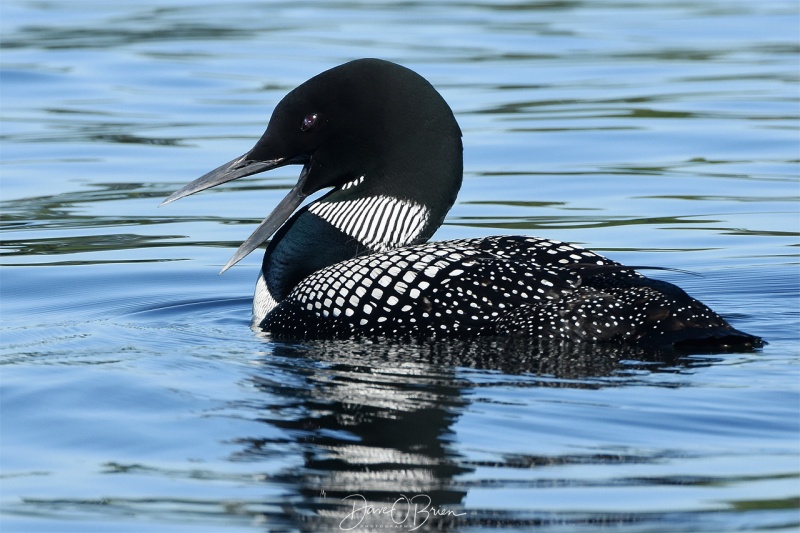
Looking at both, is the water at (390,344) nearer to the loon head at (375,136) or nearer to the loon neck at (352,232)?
the loon neck at (352,232)

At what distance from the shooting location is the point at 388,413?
167 inches

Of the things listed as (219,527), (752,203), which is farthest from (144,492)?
(752,203)

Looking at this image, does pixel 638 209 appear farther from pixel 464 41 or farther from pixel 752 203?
pixel 464 41

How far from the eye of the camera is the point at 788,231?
24.4 ft

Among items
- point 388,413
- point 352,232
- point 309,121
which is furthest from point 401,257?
point 388,413

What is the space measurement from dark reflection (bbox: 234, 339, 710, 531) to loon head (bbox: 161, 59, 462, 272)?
0.76 metres

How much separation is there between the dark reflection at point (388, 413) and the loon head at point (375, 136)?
76 centimetres

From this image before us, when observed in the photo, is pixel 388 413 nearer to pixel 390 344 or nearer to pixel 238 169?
pixel 390 344

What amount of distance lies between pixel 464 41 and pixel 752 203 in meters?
6.62

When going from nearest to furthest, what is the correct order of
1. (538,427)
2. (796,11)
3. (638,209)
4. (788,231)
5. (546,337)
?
(538,427), (546,337), (788,231), (638,209), (796,11)

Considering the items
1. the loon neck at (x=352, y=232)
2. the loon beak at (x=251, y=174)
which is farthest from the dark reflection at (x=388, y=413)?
the loon beak at (x=251, y=174)

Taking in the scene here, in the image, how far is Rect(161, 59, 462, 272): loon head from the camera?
5.52 metres

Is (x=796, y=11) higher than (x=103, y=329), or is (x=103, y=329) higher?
(x=796, y=11)

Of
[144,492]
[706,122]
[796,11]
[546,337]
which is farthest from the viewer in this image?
[796,11]
